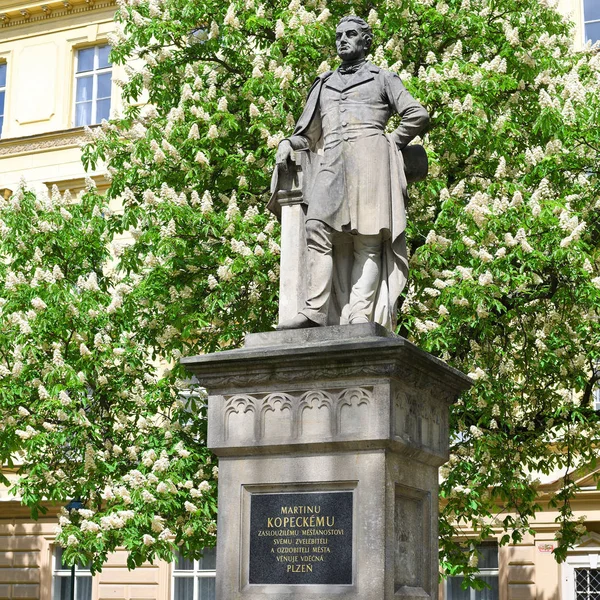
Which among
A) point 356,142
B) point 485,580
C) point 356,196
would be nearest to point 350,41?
point 356,142

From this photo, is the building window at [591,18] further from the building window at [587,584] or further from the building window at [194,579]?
the building window at [194,579]

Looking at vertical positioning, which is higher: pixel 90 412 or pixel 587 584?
pixel 90 412

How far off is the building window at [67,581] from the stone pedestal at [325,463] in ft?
61.7

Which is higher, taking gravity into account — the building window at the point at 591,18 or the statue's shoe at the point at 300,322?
the building window at the point at 591,18

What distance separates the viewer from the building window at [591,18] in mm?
25062

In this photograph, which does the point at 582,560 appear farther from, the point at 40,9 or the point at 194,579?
the point at 40,9

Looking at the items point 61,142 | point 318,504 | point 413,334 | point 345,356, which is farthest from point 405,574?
point 61,142

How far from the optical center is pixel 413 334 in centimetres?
1480

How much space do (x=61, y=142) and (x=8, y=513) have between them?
339 inches

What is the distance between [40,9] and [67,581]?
44.1 ft

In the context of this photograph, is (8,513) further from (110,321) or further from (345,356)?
(345,356)

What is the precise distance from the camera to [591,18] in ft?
82.6

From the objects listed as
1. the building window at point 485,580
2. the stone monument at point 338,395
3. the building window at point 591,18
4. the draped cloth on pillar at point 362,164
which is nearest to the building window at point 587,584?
the building window at point 485,580

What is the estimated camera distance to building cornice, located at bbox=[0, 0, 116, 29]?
98.6ft
